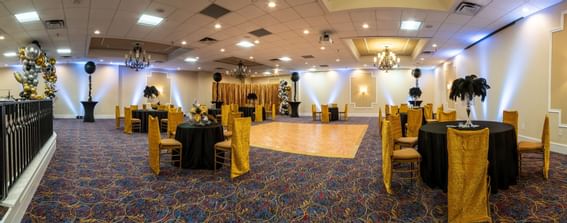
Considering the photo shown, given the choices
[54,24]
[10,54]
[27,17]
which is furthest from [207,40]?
[10,54]

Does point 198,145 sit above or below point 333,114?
below

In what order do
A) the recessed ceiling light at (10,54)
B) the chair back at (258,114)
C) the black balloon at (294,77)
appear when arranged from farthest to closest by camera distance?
the black balloon at (294,77) < the chair back at (258,114) < the recessed ceiling light at (10,54)

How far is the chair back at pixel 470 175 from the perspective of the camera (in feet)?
7.64

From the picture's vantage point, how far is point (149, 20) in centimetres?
638

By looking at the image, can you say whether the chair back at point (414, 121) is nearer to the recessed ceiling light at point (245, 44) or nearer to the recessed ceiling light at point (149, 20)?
the recessed ceiling light at point (245, 44)

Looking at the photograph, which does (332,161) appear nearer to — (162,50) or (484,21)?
(484,21)

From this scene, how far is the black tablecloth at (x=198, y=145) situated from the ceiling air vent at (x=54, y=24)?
467cm

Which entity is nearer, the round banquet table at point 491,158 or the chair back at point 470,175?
the chair back at point 470,175

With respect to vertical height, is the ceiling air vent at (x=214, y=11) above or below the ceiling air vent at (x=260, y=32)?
below

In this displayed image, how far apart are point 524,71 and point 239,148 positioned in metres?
6.28

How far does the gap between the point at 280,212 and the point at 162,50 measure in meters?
10.6

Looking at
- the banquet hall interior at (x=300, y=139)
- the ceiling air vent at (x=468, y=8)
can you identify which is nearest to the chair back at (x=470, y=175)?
the banquet hall interior at (x=300, y=139)

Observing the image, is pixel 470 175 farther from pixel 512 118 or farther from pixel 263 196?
pixel 512 118

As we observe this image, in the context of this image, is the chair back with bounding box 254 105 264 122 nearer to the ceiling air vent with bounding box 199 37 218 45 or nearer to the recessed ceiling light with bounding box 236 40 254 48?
the recessed ceiling light with bounding box 236 40 254 48
